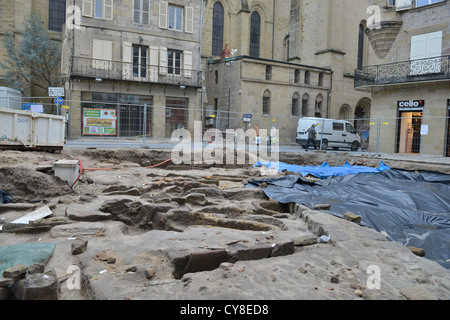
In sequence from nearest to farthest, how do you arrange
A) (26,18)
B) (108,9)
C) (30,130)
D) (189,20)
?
(30,130) < (108,9) < (189,20) < (26,18)

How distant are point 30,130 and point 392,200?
982 centimetres

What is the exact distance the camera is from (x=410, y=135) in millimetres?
20391

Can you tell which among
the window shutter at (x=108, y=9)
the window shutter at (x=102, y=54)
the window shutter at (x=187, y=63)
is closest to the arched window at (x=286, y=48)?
the window shutter at (x=187, y=63)

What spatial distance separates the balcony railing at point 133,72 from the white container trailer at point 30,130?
13351 mm

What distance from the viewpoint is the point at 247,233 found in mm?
4848

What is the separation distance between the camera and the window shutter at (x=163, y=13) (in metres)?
25.7

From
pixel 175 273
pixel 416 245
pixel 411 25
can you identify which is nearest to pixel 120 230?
pixel 175 273

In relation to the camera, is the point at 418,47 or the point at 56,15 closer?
the point at 418,47

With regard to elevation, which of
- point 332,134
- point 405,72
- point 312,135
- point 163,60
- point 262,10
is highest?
point 262,10

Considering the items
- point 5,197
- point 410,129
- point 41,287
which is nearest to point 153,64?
point 410,129

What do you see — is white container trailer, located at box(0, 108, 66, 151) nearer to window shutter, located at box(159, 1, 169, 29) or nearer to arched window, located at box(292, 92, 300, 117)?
window shutter, located at box(159, 1, 169, 29)

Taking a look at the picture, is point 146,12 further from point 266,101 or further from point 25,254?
point 25,254
